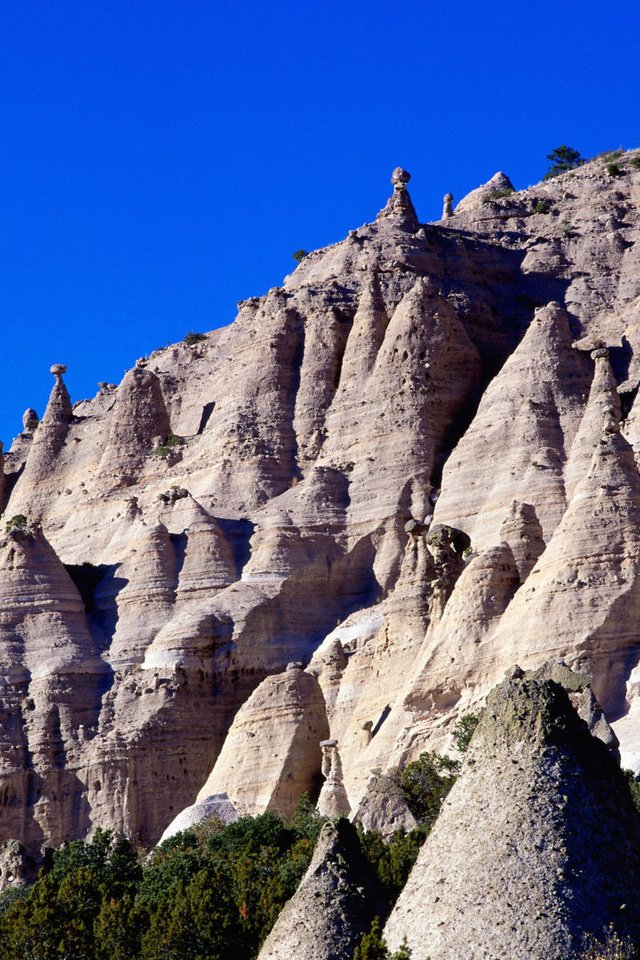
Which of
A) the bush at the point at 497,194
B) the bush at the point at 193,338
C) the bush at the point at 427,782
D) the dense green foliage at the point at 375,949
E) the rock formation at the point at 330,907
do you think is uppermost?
the bush at the point at 497,194

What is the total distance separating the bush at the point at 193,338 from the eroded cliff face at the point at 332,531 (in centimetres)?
213

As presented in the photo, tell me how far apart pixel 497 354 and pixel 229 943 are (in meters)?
44.3

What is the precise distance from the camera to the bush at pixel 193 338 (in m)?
88.7

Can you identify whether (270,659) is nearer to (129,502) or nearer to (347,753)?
(347,753)

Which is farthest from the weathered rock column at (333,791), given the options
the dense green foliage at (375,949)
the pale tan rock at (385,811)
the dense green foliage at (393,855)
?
the dense green foliage at (375,949)

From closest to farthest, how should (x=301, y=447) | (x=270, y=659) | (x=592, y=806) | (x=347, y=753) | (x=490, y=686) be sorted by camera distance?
(x=592, y=806) < (x=490, y=686) < (x=347, y=753) < (x=270, y=659) < (x=301, y=447)

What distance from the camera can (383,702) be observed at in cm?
6091

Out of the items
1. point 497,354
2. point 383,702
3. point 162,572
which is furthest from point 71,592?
point 497,354

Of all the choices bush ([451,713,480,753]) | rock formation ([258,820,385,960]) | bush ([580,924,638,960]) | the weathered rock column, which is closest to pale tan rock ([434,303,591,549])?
the weathered rock column

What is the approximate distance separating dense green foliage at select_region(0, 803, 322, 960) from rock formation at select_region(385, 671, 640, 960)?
32.7 feet

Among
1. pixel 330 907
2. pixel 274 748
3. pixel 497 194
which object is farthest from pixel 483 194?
pixel 330 907

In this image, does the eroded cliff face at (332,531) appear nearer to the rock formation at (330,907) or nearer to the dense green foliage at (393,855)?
the dense green foliage at (393,855)

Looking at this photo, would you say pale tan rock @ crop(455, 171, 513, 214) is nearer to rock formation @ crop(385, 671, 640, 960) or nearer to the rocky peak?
the rocky peak

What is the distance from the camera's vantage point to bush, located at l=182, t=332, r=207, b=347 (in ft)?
291
